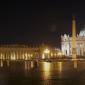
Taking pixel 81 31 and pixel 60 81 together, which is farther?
pixel 81 31

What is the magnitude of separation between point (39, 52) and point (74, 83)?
2959 inches

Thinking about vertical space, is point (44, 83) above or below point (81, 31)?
below

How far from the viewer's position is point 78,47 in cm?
12331

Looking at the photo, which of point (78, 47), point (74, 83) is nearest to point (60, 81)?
point (74, 83)

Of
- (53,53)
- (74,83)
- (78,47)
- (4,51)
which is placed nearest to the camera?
(74,83)

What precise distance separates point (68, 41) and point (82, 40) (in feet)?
12.3

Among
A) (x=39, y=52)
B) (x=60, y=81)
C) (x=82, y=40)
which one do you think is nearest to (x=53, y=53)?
(x=39, y=52)

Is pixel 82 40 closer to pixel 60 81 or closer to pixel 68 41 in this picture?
pixel 68 41

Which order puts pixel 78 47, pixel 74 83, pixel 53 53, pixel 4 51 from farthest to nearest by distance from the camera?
pixel 78 47, pixel 53 53, pixel 4 51, pixel 74 83

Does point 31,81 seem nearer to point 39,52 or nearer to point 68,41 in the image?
point 39,52

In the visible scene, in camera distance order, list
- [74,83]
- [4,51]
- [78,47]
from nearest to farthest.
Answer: [74,83] < [4,51] < [78,47]

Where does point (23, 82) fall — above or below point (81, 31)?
below

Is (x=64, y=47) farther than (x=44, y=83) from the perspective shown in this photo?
Yes

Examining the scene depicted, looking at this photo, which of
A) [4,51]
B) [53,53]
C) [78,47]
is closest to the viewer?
[4,51]
